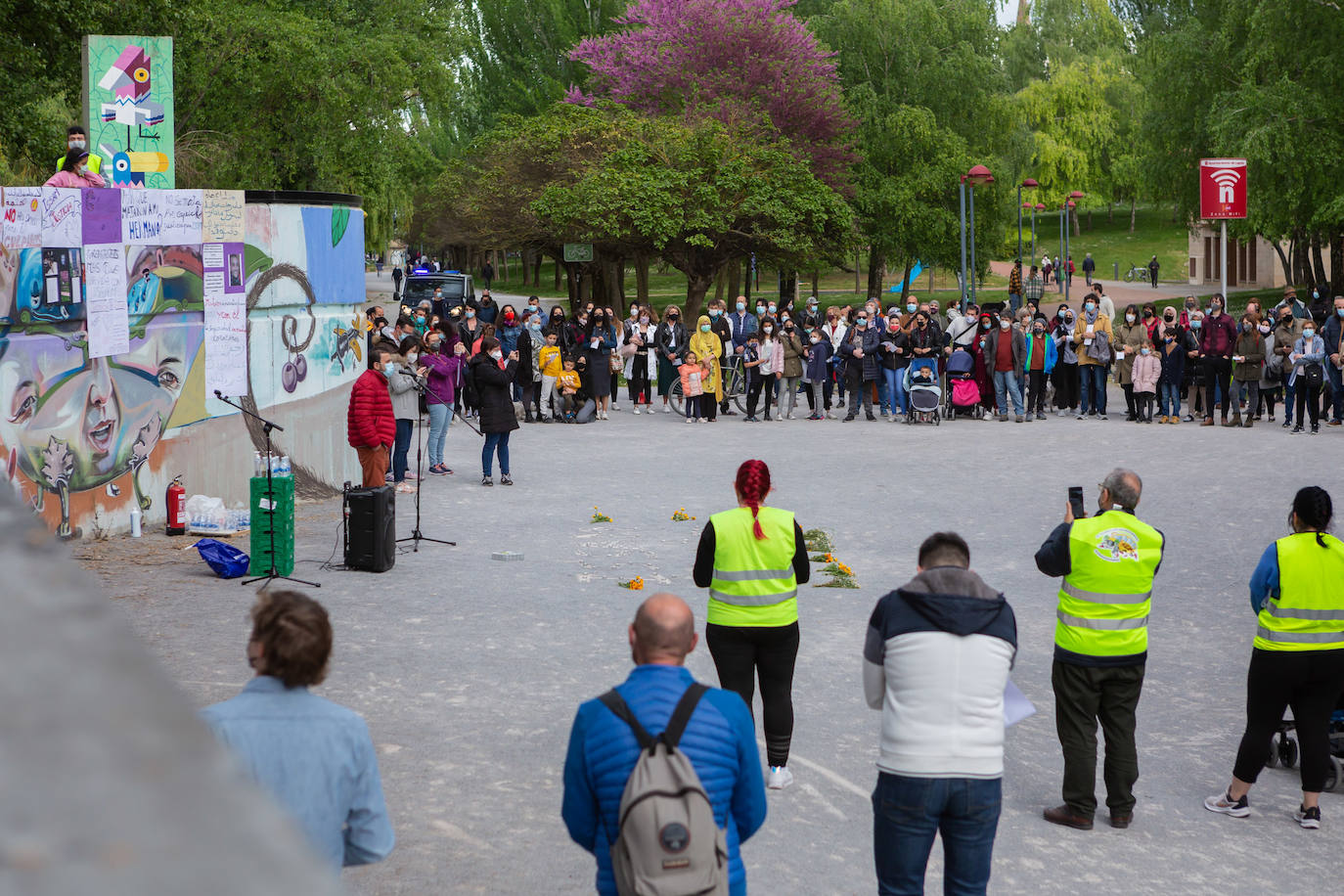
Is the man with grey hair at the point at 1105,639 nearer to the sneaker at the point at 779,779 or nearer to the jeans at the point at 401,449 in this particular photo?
the sneaker at the point at 779,779

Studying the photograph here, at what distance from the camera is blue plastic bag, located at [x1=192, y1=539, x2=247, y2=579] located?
38.1 feet

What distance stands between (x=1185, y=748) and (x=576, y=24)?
4500 centimetres

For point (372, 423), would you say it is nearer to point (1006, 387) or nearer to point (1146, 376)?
point (1006, 387)

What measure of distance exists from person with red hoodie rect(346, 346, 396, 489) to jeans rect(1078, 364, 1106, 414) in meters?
14.2

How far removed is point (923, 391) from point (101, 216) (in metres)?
14.4

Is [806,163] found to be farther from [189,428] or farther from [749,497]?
[749,497]

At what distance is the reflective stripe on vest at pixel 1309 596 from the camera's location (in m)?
6.76

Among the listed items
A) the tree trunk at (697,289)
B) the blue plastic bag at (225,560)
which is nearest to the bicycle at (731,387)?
the tree trunk at (697,289)

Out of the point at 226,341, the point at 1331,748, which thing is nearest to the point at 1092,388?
the point at 226,341

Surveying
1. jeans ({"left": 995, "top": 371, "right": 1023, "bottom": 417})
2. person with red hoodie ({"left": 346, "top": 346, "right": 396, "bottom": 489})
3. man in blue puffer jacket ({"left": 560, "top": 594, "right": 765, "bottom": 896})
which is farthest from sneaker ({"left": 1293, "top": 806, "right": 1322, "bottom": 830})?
jeans ({"left": 995, "top": 371, "right": 1023, "bottom": 417})

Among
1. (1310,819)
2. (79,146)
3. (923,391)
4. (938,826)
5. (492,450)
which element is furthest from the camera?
(923,391)

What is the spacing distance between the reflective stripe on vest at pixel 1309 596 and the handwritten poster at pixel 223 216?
35.4 ft

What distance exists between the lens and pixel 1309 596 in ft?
22.2

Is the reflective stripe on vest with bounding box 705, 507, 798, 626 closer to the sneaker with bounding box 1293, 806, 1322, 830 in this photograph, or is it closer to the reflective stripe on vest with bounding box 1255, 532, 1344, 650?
the reflective stripe on vest with bounding box 1255, 532, 1344, 650
